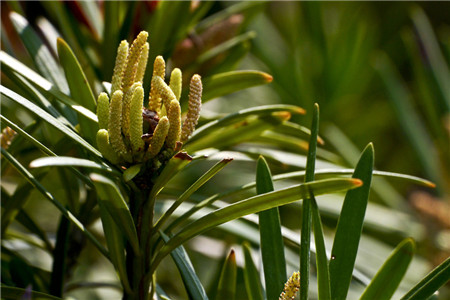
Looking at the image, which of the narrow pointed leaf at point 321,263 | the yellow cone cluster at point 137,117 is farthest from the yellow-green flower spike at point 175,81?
the narrow pointed leaf at point 321,263

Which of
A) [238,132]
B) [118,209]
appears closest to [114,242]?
[118,209]

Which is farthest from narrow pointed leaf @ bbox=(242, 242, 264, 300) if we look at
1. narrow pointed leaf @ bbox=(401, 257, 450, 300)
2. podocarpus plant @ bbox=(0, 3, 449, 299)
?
narrow pointed leaf @ bbox=(401, 257, 450, 300)

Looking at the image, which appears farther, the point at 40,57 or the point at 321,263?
the point at 40,57

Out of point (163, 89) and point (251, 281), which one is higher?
point (163, 89)

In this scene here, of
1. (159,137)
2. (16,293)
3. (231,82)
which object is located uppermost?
(231,82)

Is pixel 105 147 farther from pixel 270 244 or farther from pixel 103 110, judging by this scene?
pixel 270 244

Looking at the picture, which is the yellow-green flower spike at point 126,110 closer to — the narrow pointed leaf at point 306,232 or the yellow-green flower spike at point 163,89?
the yellow-green flower spike at point 163,89

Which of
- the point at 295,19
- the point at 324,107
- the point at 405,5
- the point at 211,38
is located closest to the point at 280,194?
the point at 211,38

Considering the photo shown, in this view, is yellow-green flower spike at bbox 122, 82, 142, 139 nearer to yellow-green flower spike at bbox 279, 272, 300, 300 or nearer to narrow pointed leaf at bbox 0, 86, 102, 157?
narrow pointed leaf at bbox 0, 86, 102, 157
